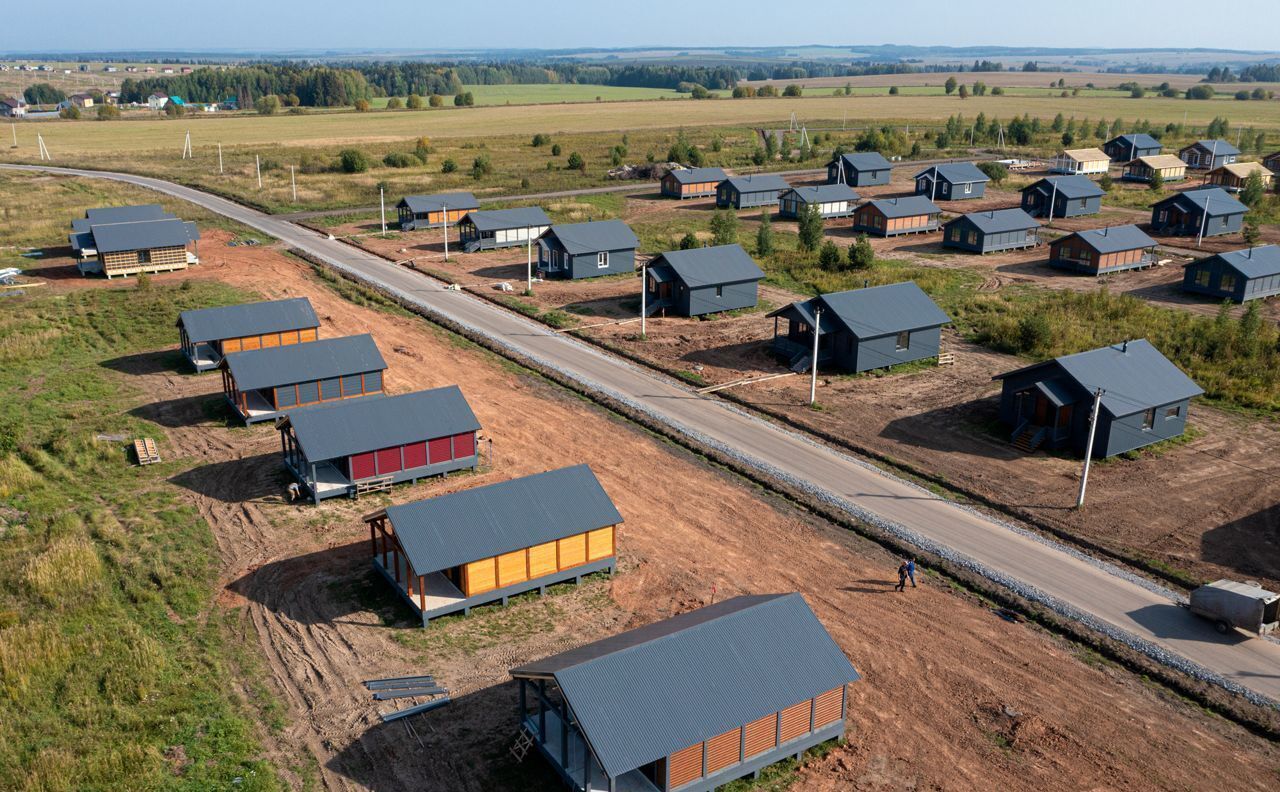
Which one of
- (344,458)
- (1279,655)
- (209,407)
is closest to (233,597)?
(344,458)

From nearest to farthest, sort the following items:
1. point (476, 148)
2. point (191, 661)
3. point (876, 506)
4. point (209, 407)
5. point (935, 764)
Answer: point (935, 764)
point (191, 661)
point (876, 506)
point (209, 407)
point (476, 148)

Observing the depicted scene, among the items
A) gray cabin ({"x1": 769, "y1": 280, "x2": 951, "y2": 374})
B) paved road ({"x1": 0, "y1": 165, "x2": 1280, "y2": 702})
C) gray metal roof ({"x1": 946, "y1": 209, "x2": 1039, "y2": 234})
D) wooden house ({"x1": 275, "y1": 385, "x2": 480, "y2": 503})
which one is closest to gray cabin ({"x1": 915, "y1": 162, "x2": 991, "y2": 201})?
gray metal roof ({"x1": 946, "y1": 209, "x2": 1039, "y2": 234})

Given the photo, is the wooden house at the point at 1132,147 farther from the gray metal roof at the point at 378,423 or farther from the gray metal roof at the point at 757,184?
the gray metal roof at the point at 378,423

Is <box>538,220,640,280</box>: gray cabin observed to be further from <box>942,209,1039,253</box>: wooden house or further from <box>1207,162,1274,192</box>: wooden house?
<box>1207,162,1274,192</box>: wooden house

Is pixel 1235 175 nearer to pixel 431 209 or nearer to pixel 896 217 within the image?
pixel 896 217

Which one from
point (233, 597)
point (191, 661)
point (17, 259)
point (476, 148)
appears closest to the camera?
point (191, 661)

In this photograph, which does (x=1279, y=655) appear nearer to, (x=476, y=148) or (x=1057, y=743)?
(x=1057, y=743)

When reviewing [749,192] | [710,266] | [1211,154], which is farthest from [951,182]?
[710,266]

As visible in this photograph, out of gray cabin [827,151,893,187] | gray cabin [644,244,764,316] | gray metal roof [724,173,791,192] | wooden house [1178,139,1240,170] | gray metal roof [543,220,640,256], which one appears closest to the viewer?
gray cabin [644,244,764,316]
